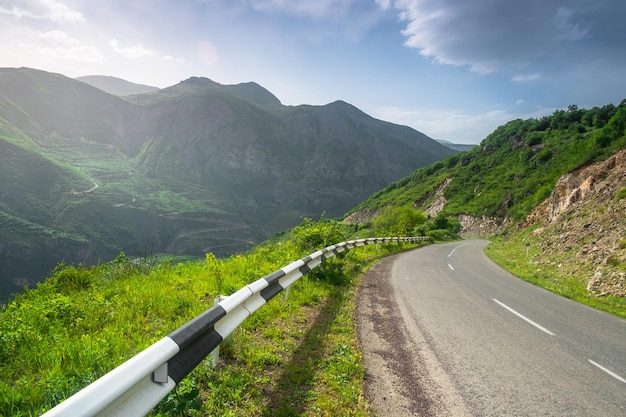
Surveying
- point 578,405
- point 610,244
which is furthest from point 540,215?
point 578,405

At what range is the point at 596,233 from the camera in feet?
57.3

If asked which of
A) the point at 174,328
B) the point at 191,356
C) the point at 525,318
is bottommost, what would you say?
the point at 525,318

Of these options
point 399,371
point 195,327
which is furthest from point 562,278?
point 195,327

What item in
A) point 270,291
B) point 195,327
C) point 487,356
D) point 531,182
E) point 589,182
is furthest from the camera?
point 531,182

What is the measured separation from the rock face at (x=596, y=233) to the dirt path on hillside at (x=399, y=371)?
399 inches

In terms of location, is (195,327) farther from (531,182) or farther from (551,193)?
(531,182)

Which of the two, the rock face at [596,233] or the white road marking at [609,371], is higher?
the rock face at [596,233]

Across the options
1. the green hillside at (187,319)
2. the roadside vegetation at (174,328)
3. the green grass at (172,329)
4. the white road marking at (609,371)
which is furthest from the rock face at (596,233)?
the green grass at (172,329)

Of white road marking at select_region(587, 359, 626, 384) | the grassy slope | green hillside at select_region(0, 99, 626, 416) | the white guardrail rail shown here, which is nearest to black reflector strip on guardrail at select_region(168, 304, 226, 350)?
the white guardrail rail

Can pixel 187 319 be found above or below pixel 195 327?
below

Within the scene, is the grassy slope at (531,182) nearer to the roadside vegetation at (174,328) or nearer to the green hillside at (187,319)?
the green hillside at (187,319)

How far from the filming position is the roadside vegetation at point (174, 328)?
314cm

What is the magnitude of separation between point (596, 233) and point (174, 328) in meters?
20.2

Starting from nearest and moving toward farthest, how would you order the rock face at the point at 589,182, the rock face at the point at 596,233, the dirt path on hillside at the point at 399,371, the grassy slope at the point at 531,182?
1. the dirt path on hillside at the point at 399,371
2. the rock face at the point at 596,233
3. the grassy slope at the point at 531,182
4. the rock face at the point at 589,182
